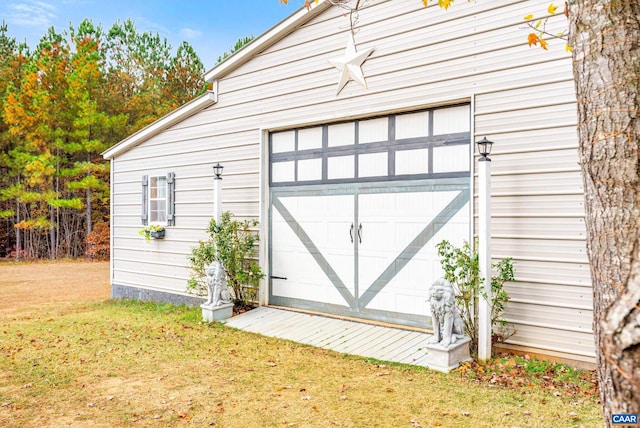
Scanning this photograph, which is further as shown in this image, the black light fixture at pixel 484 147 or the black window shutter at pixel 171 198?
the black window shutter at pixel 171 198

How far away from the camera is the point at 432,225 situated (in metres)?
5.79

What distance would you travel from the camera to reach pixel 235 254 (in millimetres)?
7277

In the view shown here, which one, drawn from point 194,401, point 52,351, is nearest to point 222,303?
point 52,351

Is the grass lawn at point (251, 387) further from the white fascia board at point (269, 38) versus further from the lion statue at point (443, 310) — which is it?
the white fascia board at point (269, 38)

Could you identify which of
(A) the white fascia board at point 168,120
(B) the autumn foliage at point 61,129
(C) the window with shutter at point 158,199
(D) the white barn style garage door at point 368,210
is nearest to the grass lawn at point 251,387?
(D) the white barn style garage door at point 368,210

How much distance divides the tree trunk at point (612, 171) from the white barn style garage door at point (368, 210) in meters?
3.76

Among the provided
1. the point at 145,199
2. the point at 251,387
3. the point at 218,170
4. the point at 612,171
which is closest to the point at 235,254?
the point at 218,170

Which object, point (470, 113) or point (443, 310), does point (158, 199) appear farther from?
point (443, 310)

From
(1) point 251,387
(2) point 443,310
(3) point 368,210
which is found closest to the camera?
(1) point 251,387

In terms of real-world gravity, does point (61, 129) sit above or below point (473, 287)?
above

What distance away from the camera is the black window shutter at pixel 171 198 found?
862 cm

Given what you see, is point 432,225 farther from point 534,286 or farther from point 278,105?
point 278,105

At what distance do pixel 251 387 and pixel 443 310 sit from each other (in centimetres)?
193

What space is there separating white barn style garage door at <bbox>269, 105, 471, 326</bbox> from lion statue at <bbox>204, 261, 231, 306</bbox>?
0.72m
